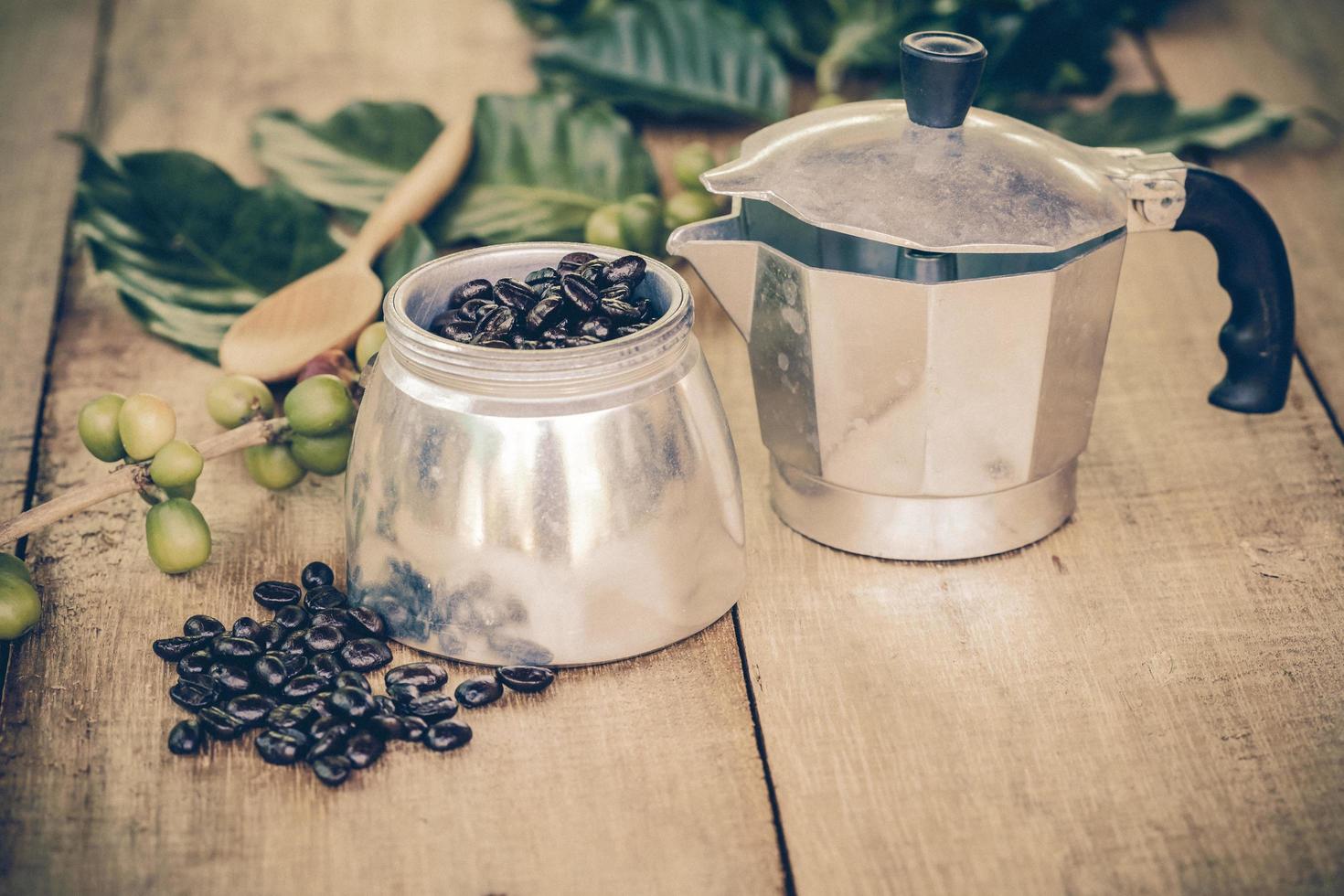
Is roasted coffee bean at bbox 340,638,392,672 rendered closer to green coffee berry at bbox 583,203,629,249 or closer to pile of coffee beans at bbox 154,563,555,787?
pile of coffee beans at bbox 154,563,555,787

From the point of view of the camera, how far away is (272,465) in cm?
92

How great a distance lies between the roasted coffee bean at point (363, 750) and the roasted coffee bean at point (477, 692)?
0.06 meters

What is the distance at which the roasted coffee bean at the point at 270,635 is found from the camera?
76 centimetres

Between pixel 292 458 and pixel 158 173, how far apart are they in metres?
0.43

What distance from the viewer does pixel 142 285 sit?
1.14 meters

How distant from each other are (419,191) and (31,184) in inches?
20.9

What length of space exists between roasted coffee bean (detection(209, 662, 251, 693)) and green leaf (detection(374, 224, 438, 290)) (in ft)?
1.50

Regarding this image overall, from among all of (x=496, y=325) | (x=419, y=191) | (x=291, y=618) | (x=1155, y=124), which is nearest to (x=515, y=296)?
(x=496, y=325)

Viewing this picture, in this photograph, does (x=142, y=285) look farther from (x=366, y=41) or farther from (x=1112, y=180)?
(x=1112, y=180)

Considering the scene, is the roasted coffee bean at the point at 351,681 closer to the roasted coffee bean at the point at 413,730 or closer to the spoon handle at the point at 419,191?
the roasted coffee bean at the point at 413,730

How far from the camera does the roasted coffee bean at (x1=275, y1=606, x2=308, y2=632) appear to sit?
30.8 inches

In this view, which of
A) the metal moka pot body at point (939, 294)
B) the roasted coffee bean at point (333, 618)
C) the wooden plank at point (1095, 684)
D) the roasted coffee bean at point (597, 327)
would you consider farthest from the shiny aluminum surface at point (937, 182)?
the roasted coffee bean at point (333, 618)

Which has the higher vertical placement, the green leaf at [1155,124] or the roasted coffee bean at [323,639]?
the roasted coffee bean at [323,639]

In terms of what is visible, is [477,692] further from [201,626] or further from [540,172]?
[540,172]
